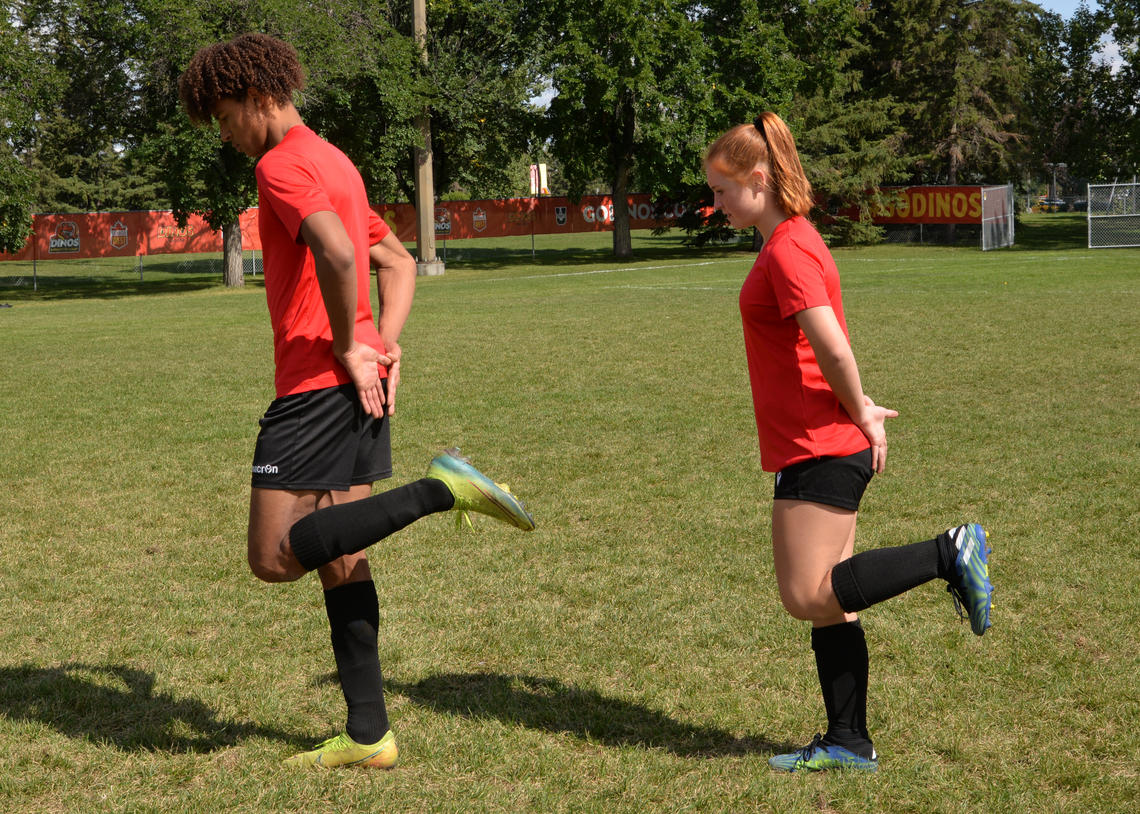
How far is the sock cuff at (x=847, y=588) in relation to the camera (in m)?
3.30

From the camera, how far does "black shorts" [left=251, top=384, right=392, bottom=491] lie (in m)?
3.36

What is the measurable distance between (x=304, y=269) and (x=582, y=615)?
2414 millimetres

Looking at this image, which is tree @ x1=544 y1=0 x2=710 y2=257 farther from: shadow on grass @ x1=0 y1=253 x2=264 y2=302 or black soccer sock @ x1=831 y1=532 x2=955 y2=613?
black soccer sock @ x1=831 y1=532 x2=955 y2=613

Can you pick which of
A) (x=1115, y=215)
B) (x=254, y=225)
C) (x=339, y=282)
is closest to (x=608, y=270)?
(x=254, y=225)

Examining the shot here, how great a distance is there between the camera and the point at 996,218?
3819 centimetres

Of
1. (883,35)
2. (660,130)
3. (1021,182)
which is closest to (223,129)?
(660,130)

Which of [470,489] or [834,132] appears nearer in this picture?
[470,489]

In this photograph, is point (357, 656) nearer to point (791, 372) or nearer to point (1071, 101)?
point (791, 372)

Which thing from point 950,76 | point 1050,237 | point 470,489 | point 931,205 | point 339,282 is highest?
point 950,76

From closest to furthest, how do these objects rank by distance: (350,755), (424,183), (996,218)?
(350,755)
(424,183)
(996,218)

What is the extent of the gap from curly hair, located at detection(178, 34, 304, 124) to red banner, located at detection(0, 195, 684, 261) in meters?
33.8

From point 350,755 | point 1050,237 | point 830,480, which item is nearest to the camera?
point 830,480

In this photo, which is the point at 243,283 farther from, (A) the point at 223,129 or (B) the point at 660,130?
(A) the point at 223,129

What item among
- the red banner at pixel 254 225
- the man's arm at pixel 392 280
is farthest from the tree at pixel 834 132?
the man's arm at pixel 392 280
